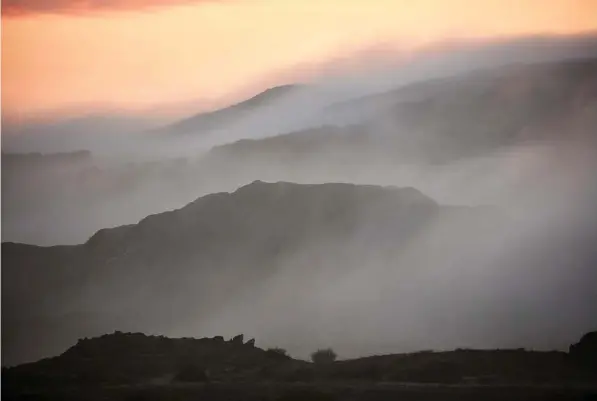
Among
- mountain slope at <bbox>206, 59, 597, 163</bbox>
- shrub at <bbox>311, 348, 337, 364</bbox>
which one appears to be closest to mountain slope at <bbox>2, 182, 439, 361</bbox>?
mountain slope at <bbox>206, 59, 597, 163</bbox>

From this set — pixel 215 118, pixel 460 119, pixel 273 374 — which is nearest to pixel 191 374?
pixel 273 374

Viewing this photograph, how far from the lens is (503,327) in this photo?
5.22 feet

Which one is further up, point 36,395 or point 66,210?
point 66,210

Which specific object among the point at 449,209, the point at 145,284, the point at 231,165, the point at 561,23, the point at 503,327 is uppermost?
the point at 561,23

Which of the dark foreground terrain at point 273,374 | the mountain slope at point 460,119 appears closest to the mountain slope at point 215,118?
the mountain slope at point 460,119

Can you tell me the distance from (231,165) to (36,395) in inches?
31.3

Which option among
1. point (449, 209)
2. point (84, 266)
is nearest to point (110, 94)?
point (84, 266)

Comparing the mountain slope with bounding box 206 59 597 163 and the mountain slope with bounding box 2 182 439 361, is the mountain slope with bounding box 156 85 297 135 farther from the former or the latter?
the mountain slope with bounding box 2 182 439 361

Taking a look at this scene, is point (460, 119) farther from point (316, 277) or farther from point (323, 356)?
point (323, 356)

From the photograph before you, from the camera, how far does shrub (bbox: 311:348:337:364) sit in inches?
62.8

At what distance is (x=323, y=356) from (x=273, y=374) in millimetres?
137

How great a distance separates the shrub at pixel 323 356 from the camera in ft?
5.24

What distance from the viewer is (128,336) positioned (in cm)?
162

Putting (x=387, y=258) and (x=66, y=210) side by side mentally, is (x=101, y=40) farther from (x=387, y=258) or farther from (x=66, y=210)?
(x=387, y=258)
